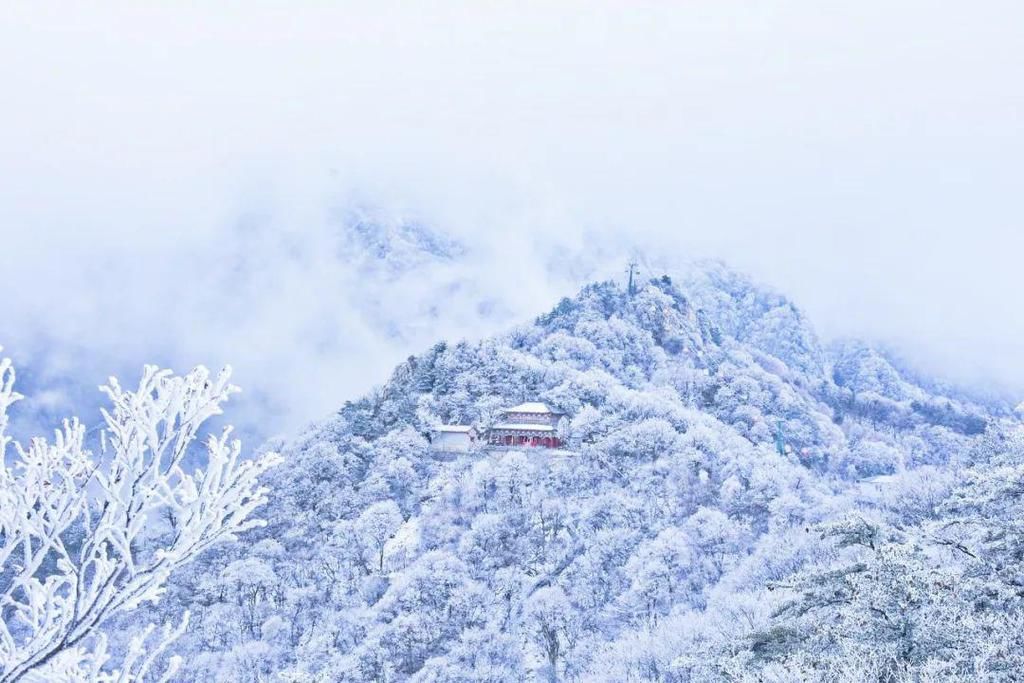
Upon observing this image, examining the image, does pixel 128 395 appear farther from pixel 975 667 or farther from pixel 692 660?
pixel 692 660

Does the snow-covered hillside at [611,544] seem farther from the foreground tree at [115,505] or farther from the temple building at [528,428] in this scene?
the foreground tree at [115,505]

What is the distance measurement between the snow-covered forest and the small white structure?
174cm

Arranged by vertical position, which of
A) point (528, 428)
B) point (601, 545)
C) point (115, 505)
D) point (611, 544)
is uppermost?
point (528, 428)

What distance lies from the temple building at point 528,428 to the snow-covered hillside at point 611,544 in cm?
216

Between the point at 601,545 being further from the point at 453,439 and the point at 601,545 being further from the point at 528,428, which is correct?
the point at 453,439

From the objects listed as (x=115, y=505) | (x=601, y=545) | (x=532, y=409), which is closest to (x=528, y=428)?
(x=532, y=409)

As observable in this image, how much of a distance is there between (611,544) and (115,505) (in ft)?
212

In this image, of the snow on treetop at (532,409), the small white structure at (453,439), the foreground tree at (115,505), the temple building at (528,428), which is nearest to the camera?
the foreground tree at (115,505)

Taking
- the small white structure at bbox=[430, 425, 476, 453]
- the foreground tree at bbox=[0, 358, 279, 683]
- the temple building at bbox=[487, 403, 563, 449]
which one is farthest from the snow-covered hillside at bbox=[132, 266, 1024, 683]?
the foreground tree at bbox=[0, 358, 279, 683]

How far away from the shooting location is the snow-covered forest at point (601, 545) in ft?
67.1

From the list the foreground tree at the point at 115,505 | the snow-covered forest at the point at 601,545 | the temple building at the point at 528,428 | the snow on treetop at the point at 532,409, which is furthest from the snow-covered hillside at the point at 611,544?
the foreground tree at the point at 115,505

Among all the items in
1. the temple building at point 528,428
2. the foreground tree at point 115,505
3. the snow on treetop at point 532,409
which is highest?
the snow on treetop at point 532,409

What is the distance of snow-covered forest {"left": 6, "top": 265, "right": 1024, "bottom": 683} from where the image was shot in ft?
67.1

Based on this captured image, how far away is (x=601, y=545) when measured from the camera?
221ft
